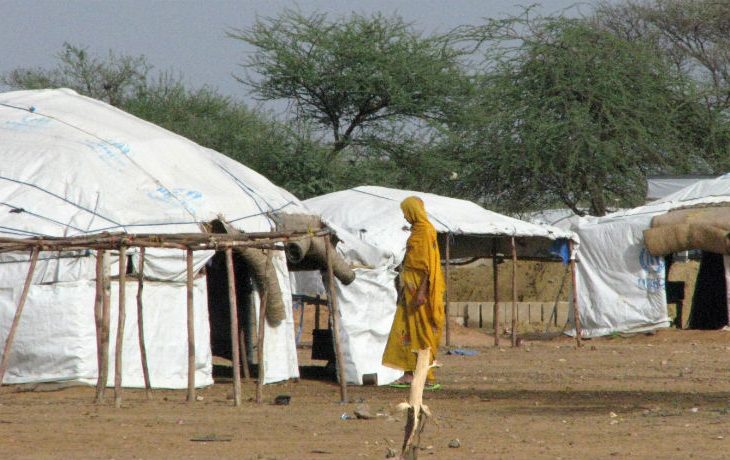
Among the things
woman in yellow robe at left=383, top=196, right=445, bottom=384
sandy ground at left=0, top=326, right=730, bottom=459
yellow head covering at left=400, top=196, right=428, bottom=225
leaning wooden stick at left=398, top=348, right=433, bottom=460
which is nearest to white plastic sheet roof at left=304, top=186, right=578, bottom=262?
sandy ground at left=0, top=326, right=730, bottom=459

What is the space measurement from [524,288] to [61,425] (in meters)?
21.0

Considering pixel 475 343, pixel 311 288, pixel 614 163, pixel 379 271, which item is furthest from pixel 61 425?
pixel 614 163

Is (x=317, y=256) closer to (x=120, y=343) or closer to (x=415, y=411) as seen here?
(x=120, y=343)

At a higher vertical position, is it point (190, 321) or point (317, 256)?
point (317, 256)

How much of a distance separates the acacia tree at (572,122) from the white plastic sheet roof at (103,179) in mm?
13663

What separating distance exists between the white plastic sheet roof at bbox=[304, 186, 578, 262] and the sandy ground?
8.68ft

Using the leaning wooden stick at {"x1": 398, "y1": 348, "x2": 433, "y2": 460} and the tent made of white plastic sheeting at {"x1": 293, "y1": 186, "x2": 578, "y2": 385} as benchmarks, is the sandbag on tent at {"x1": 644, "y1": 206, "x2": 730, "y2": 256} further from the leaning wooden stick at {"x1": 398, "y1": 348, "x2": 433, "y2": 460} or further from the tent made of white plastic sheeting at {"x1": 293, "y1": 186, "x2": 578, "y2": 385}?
the leaning wooden stick at {"x1": 398, "y1": 348, "x2": 433, "y2": 460}

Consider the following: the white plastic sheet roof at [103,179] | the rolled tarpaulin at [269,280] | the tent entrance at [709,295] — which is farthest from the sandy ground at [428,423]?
the tent entrance at [709,295]

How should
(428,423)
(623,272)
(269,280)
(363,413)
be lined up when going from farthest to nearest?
(623,272)
(269,280)
(363,413)
(428,423)

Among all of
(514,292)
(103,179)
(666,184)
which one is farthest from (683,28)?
(103,179)

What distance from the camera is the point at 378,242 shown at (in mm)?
16844

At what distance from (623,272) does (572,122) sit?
561 cm

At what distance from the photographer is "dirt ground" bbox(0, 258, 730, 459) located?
7688 mm

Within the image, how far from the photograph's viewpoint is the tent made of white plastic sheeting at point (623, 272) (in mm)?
21078
